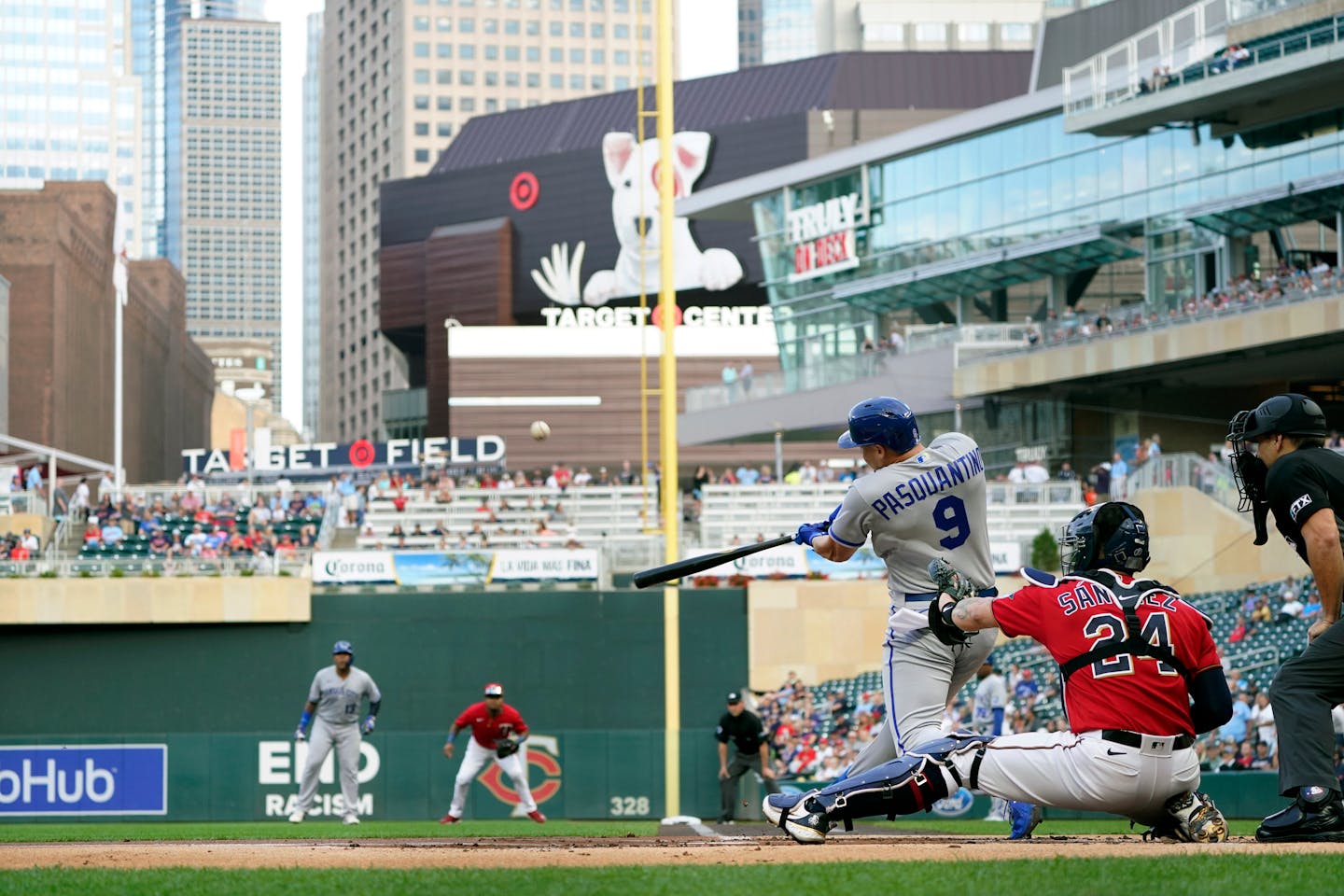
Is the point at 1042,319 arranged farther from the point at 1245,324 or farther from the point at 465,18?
the point at 465,18

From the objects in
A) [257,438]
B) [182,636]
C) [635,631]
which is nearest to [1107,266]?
[635,631]

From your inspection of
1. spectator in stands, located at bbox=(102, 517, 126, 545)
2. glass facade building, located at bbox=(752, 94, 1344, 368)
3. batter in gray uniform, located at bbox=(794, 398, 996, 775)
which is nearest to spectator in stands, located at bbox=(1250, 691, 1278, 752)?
batter in gray uniform, located at bbox=(794, 398, 996, 775)

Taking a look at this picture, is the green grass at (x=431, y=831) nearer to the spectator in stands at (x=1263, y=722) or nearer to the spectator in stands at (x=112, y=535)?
the spectator in stands at (x=1263, y=722)

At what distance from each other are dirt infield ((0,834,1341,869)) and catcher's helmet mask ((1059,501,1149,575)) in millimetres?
1154

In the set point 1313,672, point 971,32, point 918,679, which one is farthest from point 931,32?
point 1313,672

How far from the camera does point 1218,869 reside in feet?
21.6

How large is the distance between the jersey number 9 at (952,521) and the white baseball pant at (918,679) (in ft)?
1.27

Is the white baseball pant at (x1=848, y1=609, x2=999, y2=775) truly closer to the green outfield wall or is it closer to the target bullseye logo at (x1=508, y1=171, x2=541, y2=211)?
the green outfield wall

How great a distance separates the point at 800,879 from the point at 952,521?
2.29 metres

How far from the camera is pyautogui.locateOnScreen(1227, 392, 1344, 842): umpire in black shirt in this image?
→ 7.55 m

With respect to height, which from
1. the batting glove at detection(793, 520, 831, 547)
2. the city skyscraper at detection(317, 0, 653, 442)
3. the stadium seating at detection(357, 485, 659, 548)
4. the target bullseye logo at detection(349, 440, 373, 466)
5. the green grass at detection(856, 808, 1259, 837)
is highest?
the city skyscraper at detection(317, 0, 653, 442)

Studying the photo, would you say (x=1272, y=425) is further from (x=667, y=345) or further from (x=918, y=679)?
(x=667, y=345)

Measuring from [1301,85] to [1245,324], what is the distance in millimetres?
4921

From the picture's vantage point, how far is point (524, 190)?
85.2 meters
